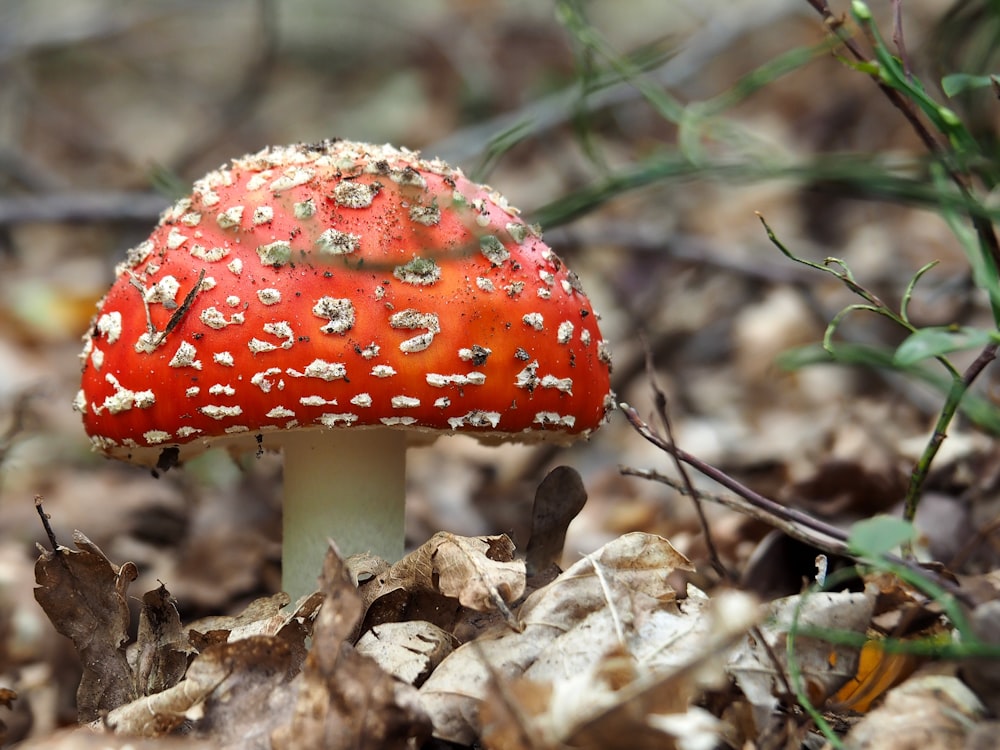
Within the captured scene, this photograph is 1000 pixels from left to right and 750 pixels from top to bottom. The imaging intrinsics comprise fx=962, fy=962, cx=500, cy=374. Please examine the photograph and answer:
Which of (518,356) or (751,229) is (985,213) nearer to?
(518,356)

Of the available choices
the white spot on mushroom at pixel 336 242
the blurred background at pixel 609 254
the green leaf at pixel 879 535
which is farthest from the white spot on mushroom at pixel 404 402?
the green leaf at pixel 879 535

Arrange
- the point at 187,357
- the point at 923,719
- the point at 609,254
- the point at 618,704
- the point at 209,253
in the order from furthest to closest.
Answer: the point at 609,254
the point at 209,253
the point at 187,357
the point at 923,719
the point at 618,704

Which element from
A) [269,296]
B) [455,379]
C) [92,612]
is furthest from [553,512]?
[92,612]

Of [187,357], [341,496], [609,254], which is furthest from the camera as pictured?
[609,254]

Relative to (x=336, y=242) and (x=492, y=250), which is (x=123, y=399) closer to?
(x=336, y=242)

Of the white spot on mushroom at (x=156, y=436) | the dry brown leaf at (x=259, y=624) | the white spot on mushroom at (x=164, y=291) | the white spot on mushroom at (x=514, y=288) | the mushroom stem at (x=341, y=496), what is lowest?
the dry brown leaf at (x=259, y=624)

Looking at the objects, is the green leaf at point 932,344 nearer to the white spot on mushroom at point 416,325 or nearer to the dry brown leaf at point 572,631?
the dry brown leaf at point 572,631

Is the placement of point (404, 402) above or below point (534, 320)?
below
